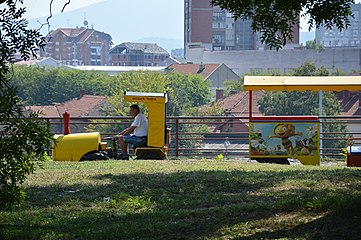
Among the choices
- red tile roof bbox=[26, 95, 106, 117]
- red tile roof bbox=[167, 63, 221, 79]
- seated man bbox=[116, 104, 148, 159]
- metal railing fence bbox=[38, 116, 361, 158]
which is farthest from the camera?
red tile roof bbox=[167, 63, 221, 79]

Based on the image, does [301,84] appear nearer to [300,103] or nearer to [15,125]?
[15,125]

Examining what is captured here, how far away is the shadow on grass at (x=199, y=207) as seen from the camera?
8.73 metres

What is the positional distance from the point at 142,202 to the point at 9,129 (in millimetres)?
3266

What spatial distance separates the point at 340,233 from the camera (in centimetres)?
803

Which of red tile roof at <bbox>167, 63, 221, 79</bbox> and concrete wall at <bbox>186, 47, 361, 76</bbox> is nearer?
red tile roof at <bbox>167, 63, 221, 79</bbox>

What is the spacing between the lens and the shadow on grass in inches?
344

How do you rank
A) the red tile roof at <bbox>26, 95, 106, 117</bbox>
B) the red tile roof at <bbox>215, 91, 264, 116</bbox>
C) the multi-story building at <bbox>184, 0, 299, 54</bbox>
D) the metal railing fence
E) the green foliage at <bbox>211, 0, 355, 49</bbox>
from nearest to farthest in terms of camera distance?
the green foliage at <bbox>211, 0, 355, 49</bbox> < the metal railing fence < the red tile roof at <bbox>26, 95, 106, 117</bbox> < the red tile roof at <bbox>215, 91, 264, 116</bbox> < the multi-story building at <bbox>184, 0, 299, 54</bbox>

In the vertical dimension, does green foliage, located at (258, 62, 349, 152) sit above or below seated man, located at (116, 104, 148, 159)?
below

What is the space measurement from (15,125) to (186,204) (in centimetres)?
330

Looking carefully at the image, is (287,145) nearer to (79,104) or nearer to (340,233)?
(340,233)

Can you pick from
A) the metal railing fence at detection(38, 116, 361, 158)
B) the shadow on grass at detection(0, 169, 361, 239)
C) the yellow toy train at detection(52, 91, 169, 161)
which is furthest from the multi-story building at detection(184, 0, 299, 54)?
the shadow on grass at detection(0, 169, 361, 239)

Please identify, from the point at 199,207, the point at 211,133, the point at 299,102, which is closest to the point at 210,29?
the point at 299,102

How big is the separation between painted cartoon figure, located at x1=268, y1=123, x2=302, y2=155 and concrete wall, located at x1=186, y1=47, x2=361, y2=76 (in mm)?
98363

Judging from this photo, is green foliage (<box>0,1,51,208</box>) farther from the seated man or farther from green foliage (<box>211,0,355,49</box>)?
the seated man
